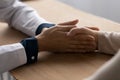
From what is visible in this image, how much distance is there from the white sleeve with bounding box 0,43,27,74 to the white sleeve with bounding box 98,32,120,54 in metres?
0.30

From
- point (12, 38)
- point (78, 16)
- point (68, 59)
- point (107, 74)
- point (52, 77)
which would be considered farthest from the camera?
point (78, 16)

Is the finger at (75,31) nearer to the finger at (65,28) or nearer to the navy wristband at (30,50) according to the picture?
the finger at (65,28)

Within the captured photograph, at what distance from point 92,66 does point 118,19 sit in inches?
63.8

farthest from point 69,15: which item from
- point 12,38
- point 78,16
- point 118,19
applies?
point 118,19

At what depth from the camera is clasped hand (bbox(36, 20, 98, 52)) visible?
95 cm

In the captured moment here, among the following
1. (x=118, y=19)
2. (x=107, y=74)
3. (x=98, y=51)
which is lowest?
(x=118, y=19)

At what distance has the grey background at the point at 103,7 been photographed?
7.77 ft

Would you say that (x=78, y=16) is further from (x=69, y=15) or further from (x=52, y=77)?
(x=52, y=77)

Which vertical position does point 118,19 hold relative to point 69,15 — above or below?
below

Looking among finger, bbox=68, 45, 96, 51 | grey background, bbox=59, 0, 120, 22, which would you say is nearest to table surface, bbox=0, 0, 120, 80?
finger, bbox=68, 45, 96, 51

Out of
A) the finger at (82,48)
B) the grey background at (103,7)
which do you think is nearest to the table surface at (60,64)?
the finger at (82,48)

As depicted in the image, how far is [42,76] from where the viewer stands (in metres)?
0.81

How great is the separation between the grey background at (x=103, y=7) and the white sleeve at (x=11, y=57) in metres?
1.63

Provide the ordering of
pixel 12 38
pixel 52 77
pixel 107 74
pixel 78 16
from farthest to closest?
pixel 78 16
pixel 12 38
pixel 52 77
pixel 107 74
